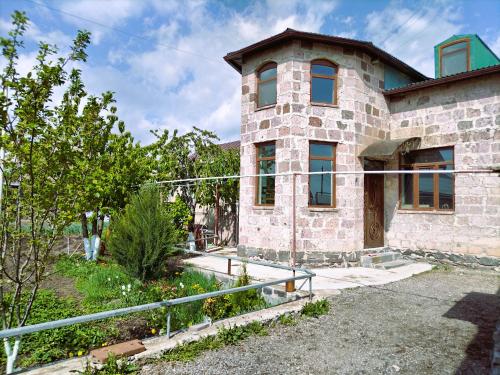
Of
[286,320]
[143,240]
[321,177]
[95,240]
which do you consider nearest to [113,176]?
[95,240]

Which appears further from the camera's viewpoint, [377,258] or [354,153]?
[354,153]

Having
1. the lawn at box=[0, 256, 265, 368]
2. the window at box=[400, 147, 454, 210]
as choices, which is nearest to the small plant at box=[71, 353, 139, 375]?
the lawn at box=[0, 256, 265, 368]

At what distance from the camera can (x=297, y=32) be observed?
8711mm

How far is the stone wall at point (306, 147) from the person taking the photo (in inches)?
352

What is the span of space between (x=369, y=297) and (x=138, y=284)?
171 inches

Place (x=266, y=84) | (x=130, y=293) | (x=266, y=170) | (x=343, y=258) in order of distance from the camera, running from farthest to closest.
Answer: (x=266, y=84), (x=266, y=170), (x=343, y=258), (x=130, y=293)

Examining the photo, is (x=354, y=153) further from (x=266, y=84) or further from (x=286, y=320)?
(x=286, y=320)

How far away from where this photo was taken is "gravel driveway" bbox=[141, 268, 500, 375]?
11.6 ft

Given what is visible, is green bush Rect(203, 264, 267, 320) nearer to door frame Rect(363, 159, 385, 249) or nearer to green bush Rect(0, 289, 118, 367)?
green bush Rect(0, 289, 118, 367)

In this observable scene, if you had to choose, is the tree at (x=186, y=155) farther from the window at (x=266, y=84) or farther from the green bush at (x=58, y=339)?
the green bush at (x=58, y=339)

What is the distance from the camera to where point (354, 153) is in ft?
30.9

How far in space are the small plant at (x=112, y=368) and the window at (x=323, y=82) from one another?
7.65 metres

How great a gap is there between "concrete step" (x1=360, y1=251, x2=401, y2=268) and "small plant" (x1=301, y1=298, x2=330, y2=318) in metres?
4.00

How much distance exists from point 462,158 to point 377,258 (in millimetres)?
3332
